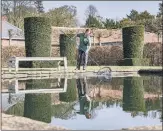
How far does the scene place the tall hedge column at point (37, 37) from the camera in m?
20.6

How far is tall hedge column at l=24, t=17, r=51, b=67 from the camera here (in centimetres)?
2056

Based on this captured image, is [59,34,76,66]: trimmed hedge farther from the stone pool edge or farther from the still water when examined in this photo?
the stone pool edge

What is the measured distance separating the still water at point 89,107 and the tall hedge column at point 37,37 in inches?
331

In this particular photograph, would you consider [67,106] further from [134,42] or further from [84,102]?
[134,42]

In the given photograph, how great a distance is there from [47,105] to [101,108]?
3.71 ft

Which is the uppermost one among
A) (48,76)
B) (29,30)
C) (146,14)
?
(146,14)

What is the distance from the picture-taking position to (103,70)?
20.0 meters

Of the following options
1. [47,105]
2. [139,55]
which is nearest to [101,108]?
[47,105]

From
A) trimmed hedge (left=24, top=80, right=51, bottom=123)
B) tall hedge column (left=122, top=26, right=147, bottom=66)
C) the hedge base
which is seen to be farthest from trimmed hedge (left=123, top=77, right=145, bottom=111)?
tall hedge column (left=122, top=26, right=147, bottom=66)

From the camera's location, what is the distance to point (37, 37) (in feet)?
67.8

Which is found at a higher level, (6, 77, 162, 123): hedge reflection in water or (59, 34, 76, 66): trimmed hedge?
(59, 34, 76, 66): trimmed hedge

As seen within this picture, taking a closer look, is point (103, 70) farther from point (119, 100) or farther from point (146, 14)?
point (146, 14)

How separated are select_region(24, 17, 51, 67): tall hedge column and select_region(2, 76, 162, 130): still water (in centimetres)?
841

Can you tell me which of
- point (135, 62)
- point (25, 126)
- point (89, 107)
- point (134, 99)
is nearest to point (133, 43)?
point (135, 62)
